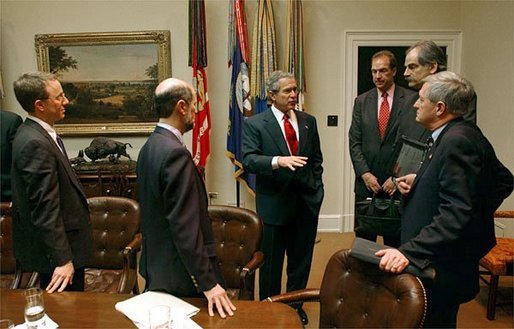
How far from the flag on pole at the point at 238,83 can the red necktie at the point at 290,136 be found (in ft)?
5.30

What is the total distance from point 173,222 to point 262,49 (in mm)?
2944

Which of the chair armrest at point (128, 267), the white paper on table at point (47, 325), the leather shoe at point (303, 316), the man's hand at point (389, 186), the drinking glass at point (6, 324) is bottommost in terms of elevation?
the leather shoe at point (303, 316)

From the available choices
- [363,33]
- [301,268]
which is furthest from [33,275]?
[363,33]

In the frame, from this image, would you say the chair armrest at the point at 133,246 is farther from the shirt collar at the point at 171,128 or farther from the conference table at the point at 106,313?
the shirt collar at the point at 171,128

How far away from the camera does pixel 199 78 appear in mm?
4188

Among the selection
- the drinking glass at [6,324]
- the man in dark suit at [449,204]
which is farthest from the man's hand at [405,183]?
the drinking glass at [6,324]

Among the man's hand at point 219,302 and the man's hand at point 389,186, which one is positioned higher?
the man's hand at point 389,186

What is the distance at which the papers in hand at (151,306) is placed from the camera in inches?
51.6

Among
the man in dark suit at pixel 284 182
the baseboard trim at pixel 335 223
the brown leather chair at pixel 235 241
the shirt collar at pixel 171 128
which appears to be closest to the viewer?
the shirt collar at pixel 171 128

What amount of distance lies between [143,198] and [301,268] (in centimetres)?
135

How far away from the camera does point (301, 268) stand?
2.61 metres

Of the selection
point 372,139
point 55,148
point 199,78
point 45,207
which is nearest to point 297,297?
point 45,207

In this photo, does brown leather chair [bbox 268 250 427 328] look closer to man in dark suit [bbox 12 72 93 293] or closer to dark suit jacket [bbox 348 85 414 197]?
man in dark suit [bbox 12 72 93 293]

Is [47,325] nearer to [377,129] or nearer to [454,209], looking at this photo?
[454,209]
